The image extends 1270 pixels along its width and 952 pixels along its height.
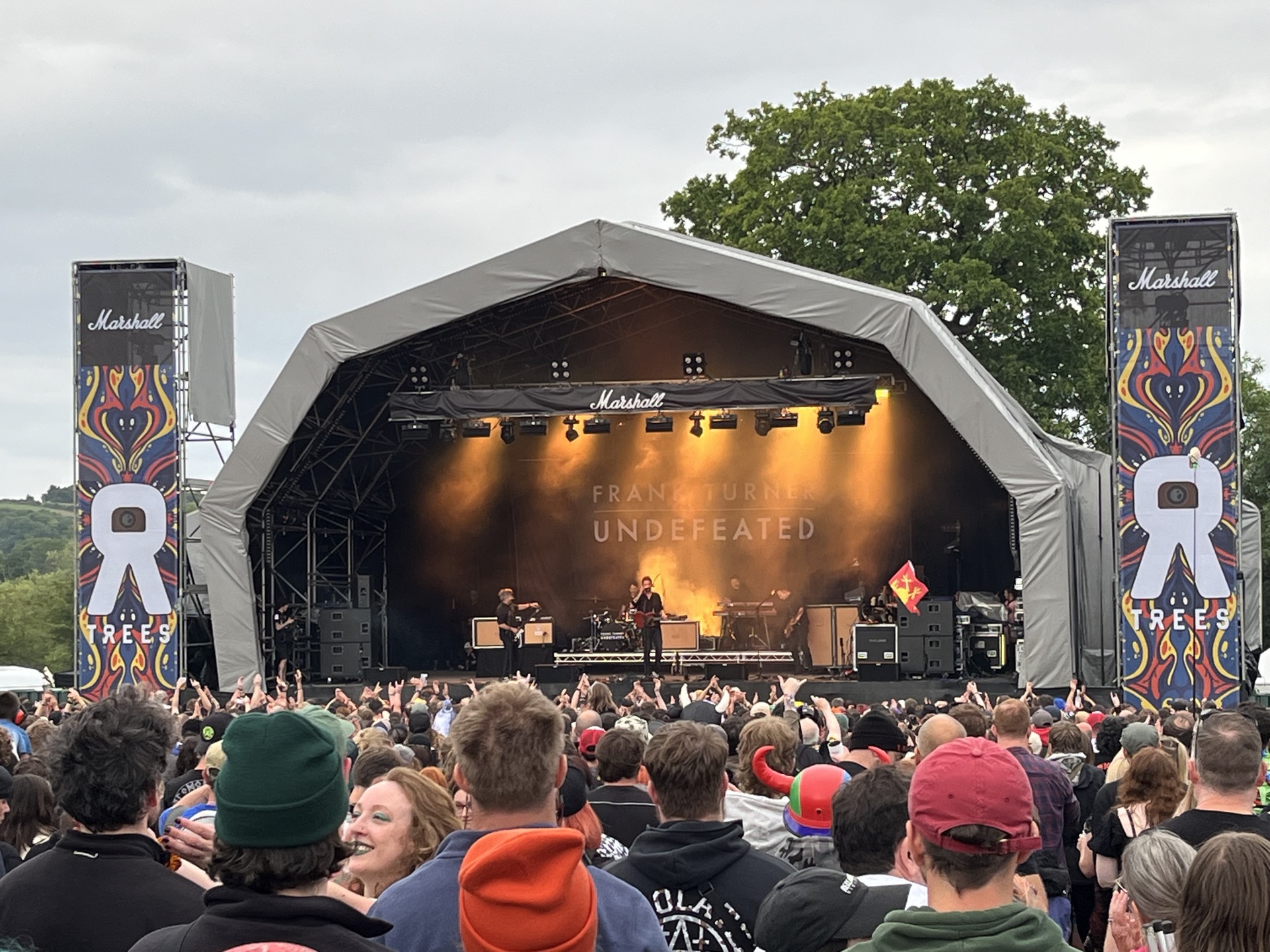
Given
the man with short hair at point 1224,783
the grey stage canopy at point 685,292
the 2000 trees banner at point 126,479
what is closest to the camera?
the man with short hair at point 1224,783

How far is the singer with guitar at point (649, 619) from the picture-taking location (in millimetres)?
22953

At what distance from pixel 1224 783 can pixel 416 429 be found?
60.3ft

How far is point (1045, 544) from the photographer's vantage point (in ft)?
Result: 62.3

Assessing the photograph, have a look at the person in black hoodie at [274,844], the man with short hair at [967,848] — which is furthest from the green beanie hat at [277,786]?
the man with short hair at [967,848]

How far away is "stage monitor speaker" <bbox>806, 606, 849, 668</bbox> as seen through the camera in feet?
79.6

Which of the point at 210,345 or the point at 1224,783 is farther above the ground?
the point at 210,345

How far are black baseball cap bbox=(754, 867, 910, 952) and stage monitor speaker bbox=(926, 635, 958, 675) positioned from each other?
17.8 m

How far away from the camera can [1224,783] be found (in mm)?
4426

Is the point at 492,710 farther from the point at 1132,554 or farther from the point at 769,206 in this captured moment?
the point at 769,206

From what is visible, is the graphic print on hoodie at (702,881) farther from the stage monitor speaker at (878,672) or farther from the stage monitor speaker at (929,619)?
the stage monitor speaker at (929,619)

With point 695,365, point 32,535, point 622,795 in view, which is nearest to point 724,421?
point 695,365

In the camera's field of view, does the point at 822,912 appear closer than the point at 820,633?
Yes

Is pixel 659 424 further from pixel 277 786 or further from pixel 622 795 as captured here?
pixel 277 786

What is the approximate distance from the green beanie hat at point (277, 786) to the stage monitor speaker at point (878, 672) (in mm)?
18688
